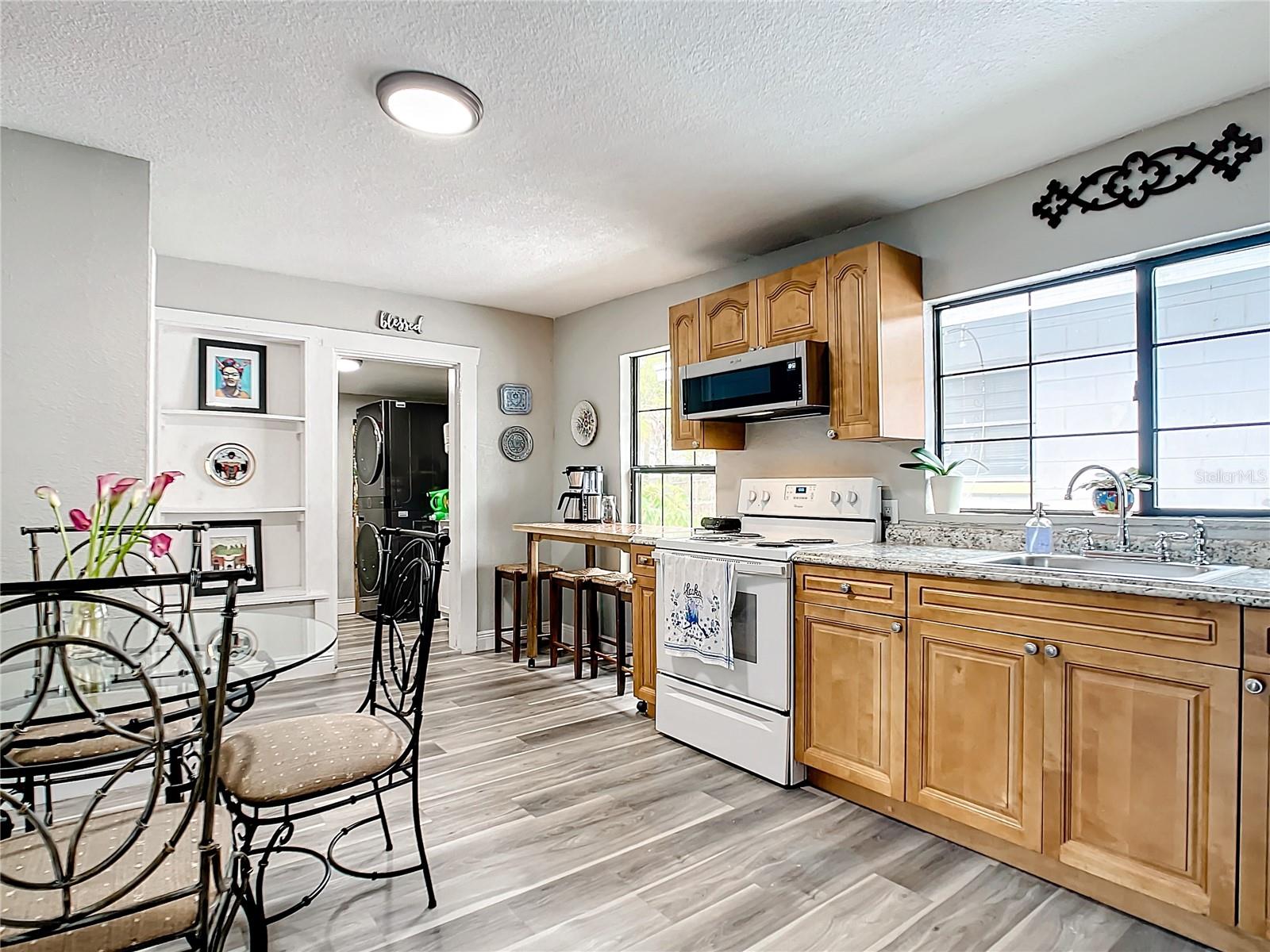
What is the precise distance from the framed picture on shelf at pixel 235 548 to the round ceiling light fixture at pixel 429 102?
2882mm

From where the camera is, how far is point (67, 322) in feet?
8.96

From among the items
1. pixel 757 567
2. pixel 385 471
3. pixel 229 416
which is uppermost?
pixel 229 416

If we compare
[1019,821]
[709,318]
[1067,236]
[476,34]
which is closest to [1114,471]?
[1067,236]

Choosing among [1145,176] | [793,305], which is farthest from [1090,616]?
[793,305]

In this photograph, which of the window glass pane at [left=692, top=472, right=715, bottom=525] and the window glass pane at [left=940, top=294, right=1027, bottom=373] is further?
the window glass pane at [left=692, top=472, right=715, bottom=525]

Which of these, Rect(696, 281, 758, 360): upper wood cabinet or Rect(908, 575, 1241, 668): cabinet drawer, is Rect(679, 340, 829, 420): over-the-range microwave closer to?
Rect(696, 281, 758, 360): upper wood cabinet

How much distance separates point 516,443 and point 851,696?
3.37 metres

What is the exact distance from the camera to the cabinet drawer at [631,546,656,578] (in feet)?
11.6

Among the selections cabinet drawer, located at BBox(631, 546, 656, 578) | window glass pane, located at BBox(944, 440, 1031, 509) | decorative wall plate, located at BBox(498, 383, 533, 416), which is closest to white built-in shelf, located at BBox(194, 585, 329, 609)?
decorative wall plate, located at BBox(498, 383, 533, 416)

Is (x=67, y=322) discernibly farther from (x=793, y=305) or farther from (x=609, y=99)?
(x=793, y=305)

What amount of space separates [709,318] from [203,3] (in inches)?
97.8

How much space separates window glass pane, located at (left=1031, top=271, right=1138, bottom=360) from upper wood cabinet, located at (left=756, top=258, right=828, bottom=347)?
2.86 feet

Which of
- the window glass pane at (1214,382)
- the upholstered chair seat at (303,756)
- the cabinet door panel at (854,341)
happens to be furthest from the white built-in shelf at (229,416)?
the window glass pane at (1214,382)

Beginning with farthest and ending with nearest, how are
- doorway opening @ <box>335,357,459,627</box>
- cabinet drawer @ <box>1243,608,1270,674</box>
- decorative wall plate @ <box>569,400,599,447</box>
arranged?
doorway opening @ <box>335,357,459,627</box> < decorative wall plate @ <box>569,400,599,447</box> < cabinet drawer @ <box>1243,608,1270,674</box>
